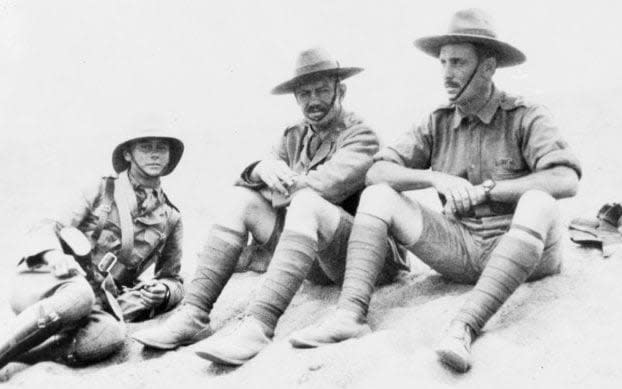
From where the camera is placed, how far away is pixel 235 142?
10359 millimetres

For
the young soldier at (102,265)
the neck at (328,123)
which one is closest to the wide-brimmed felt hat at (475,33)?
the neck at (328,123)

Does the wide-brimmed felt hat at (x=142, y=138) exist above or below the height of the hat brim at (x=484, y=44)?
below

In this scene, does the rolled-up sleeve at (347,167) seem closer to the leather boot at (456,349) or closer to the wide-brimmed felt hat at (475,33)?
the wide-brimmed felt hat at (475,33)

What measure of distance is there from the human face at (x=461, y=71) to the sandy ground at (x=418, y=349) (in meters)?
1.00

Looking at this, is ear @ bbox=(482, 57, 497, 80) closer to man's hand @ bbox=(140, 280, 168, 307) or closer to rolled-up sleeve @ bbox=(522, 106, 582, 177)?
rolled-up sleeve @ bbox=(522, 106, 582, 177)

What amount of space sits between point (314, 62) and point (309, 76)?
83 mm

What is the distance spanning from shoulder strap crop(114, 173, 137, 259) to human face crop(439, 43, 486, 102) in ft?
6.58

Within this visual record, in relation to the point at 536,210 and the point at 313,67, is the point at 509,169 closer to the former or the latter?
the point at 536,210

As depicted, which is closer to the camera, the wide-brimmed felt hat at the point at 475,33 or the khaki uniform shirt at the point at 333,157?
the wide-brimmed felt hat at the point at 475,33

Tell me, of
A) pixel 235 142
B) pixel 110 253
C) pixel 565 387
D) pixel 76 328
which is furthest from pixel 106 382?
pixel 235 142

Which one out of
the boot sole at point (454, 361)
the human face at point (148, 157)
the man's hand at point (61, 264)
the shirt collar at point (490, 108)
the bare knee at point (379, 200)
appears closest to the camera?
the boot sole at point (454, 361)

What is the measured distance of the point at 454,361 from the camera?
9.45 ft

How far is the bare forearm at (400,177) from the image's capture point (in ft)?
12.0

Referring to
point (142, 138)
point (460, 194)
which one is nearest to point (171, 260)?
point (142, 138)
